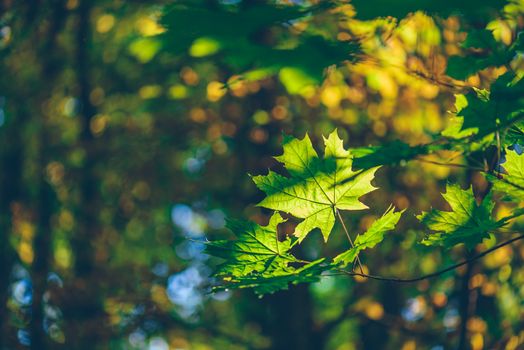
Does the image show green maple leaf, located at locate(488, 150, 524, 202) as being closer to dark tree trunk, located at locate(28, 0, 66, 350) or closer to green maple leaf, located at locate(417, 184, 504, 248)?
green maple leaf, located at locate(417, 184, 504, 248)

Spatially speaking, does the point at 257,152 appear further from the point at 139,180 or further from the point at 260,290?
the point at 260,290

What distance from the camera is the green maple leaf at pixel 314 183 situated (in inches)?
52.2

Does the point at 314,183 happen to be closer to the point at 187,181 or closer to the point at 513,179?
the point at 513,179

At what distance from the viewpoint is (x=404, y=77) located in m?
3.63

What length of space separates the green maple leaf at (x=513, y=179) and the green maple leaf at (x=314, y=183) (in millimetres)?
334

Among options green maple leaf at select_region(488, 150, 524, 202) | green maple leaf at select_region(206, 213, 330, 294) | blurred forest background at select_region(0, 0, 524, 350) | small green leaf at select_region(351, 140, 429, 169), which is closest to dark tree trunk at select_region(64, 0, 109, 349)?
blurred forest background at select_region(0, 0, 524, 350)

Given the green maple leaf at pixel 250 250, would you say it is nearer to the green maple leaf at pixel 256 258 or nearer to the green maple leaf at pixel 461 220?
the green maple leaf at pixel 256 258

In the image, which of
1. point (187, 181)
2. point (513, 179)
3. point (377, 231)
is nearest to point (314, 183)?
point (377, 231)

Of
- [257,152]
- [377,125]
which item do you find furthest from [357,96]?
[257,152]

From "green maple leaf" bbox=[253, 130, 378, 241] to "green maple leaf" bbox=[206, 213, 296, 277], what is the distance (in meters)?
0.08

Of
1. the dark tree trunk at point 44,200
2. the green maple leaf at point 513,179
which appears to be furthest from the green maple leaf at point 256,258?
the dark tree trunk at point 44,200

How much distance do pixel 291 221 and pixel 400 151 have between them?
8.66 feet

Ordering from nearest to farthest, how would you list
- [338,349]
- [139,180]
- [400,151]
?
[400,151], [139,180], [338,349]

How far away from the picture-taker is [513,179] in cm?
133
